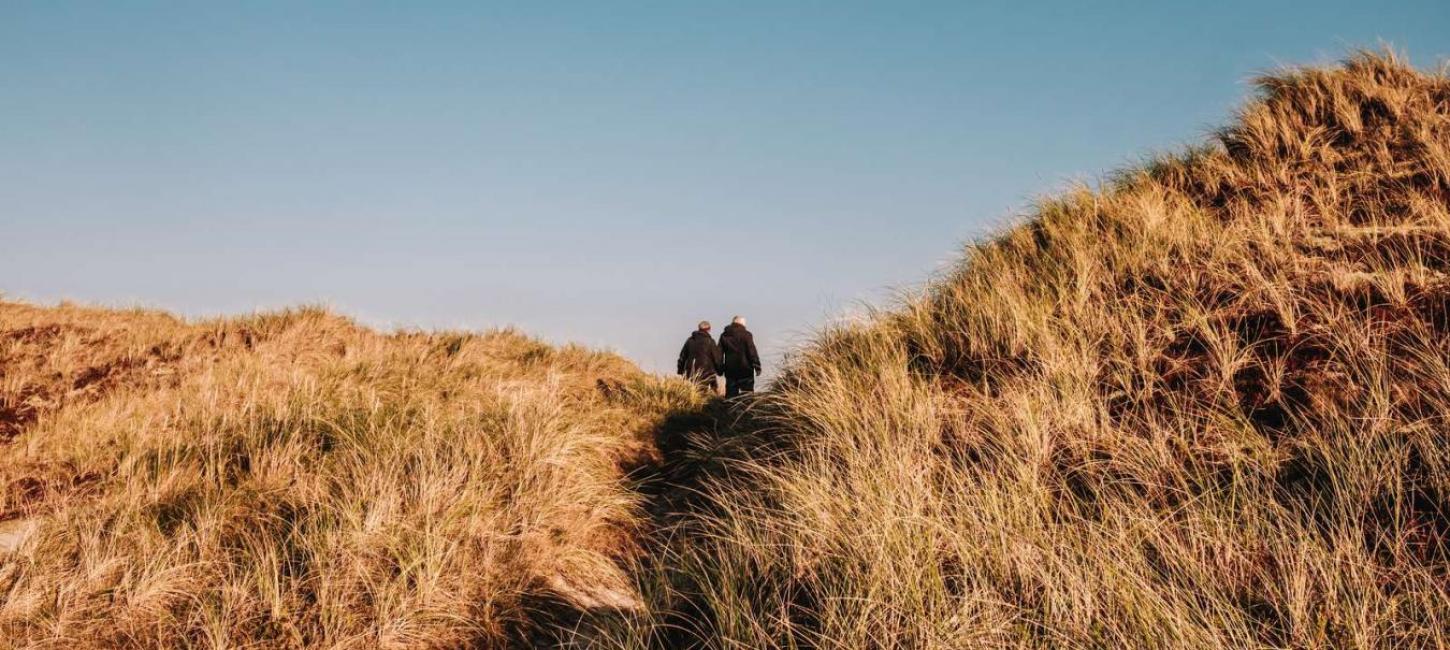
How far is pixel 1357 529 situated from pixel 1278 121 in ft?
22.9

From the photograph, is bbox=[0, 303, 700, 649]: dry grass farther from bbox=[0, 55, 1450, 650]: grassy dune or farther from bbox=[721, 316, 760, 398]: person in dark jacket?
bbox=[721, 316, 760, 398]: person in dark jacket

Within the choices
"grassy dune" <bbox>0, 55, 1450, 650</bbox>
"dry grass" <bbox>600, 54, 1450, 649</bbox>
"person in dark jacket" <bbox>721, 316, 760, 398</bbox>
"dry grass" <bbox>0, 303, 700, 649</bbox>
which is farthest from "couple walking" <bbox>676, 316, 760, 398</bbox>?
"dry grass" <bbox>600, 54, 1450, 649</bbox>

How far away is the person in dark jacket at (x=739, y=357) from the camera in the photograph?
12133 millimetres

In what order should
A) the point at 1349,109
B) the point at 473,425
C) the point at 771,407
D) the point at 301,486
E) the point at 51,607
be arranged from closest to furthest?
the point at 51,607 → the point at 301,486 → the point at 473,425 → the point at 771,407 → the point at 1349,109

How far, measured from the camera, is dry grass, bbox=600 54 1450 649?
2746 mm

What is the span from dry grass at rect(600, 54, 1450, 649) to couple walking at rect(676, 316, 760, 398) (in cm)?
505

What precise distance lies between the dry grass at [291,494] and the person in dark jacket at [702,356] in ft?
11.5

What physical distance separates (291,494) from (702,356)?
7379 millimetres

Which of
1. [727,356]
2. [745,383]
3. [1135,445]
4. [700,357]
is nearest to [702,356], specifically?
[700,357]

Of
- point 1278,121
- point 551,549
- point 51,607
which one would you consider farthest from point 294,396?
point 1278,121

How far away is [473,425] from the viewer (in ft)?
18.9

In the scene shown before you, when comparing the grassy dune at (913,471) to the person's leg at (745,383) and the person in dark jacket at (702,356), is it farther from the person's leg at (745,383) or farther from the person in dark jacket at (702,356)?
the person's leg at (745,383)

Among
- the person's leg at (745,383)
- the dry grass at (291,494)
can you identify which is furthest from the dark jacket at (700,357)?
the dry grass at (291,494)

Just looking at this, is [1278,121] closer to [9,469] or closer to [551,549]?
[551,549]
